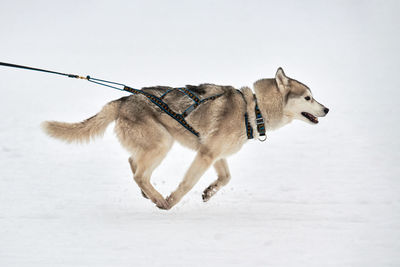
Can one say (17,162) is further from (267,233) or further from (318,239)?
(318,239)

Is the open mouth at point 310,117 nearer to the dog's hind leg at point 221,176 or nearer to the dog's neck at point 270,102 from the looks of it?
the dog's neck at point 270,102

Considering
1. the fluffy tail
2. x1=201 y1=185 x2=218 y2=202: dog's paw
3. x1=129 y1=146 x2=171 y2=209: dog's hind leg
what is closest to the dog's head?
x1=201 y1=185 x2=218 y2=202: dog's paw

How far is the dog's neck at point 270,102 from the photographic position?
4863mm

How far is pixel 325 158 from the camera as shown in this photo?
6.79 m

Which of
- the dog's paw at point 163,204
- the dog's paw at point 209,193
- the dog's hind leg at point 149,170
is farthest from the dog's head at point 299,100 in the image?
the dog's paw at point 163,204

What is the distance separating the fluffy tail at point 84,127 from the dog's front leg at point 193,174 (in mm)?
1074

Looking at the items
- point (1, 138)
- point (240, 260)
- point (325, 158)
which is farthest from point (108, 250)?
point (1, 138)

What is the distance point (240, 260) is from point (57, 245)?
154 centimetres

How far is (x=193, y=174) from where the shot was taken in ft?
15.4

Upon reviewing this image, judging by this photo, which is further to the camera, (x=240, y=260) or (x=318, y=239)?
(x=318, y=239)

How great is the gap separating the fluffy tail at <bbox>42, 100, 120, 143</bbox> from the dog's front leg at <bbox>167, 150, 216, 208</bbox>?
1.07 metres

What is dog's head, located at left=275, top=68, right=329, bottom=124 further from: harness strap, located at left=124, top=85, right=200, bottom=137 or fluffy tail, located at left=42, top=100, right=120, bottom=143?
fluffy tail, located at left=42, top=100, right=120, bottom=143

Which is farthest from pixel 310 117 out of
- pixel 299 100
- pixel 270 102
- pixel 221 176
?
pixel 221 176

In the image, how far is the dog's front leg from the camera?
468 cm
